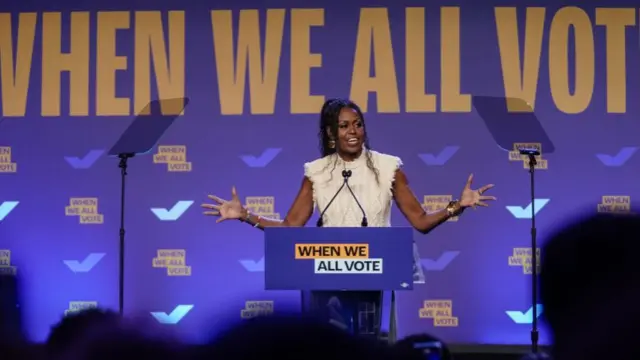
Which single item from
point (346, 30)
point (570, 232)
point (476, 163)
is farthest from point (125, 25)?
point (570, 232)

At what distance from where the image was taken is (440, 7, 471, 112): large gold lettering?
6.91 m

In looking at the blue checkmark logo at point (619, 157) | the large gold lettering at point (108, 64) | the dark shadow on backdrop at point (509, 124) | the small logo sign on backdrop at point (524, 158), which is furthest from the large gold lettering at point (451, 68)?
the large gold lettering at point (108, 64)

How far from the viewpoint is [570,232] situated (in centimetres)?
112

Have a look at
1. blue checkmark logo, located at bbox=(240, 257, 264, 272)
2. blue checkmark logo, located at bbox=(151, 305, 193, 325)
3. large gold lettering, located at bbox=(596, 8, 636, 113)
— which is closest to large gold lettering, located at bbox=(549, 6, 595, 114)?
large gold lettering, located at bbox=(596, 8, 636, 113)

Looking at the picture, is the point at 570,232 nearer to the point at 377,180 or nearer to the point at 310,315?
the point at 310,315

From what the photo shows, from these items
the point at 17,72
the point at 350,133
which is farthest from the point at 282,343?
the point at 17,72

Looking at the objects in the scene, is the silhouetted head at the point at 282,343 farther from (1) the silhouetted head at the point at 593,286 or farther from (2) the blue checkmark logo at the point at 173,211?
(2) the blue checkmark logo at the point at 173,211

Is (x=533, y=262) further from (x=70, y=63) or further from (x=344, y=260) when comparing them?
(x=70, y=63)

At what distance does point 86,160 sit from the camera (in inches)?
279

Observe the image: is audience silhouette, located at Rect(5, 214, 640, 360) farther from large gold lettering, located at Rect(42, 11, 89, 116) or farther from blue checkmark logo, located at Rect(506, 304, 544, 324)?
large gold lettering, located at Rect(42, 11, 89, 116)

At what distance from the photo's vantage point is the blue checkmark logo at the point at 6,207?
23.2 ft

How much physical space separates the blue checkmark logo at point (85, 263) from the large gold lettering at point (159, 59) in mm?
1149

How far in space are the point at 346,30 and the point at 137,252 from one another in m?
2.31

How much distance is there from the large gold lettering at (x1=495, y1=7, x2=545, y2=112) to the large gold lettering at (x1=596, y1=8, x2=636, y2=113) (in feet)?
1.68
